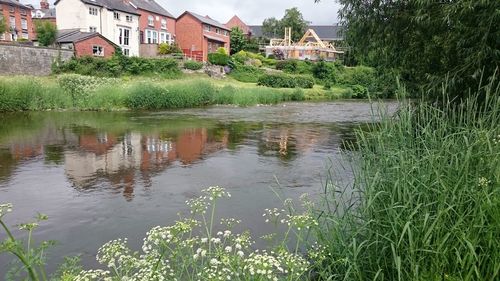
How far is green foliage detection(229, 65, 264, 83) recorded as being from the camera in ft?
139

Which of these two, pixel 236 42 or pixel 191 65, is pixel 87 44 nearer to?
pixel 191 65

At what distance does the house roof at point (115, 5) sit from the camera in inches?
1773

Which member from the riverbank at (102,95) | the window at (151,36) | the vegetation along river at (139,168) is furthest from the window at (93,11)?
the vegetation along river at (139,168)

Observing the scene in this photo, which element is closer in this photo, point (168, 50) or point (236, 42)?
point (168, 50)

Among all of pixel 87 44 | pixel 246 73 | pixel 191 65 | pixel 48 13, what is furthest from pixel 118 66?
pixel 48 13

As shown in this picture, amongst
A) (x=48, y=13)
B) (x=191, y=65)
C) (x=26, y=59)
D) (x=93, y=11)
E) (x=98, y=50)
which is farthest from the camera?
(x=48, y=13)

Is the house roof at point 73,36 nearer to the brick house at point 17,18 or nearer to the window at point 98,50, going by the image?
the window at point 98,50

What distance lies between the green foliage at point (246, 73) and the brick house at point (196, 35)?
855 cm

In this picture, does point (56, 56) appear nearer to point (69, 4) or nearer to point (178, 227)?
point (69, 4)

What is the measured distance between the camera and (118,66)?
34500 mm

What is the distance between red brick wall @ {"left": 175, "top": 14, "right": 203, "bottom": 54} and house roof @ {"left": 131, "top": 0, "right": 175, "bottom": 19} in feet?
7.26

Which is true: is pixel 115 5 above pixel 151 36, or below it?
above

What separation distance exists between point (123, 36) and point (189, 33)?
9.88 meters

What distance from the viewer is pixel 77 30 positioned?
43.0 metres
